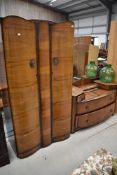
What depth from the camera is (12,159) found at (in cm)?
168

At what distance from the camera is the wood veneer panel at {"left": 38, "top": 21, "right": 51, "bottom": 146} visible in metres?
1.42

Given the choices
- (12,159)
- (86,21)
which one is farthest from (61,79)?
(86,21)

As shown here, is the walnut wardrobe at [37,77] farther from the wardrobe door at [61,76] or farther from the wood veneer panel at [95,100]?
the wood veneer panel at [95,100]

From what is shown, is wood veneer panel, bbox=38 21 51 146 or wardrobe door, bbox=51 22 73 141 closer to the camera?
wood veneer panel, bbox=38 21 51 146

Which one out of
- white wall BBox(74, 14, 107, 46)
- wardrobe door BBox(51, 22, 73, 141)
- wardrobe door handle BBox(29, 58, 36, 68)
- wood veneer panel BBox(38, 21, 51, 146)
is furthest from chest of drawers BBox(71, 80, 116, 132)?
white wall BBox(74, 14, 107, 46)

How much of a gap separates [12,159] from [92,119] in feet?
4.02

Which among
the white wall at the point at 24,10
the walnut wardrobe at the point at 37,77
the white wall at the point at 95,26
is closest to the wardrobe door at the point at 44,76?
the walnut wardrobe at the point at 37,77

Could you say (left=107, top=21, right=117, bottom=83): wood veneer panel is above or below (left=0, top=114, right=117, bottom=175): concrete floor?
above

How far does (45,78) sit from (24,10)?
799 centimetres

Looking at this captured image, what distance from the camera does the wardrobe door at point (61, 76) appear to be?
1.53 m

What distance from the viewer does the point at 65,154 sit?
70.3 inches

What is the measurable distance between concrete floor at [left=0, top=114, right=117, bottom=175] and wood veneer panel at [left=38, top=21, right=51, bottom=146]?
7.0 inches

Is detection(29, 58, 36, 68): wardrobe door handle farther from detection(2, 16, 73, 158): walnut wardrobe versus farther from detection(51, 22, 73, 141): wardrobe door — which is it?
detection(51, 22, 73, 141): wardrobe door

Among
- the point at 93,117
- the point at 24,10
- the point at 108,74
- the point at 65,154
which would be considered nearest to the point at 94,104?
the point at 93,117
